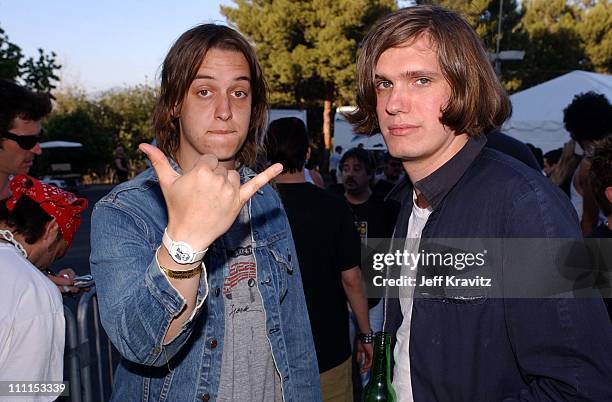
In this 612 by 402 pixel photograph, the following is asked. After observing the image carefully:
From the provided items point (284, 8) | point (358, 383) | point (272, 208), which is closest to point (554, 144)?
point (358, 383)

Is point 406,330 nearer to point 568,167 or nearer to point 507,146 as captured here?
point 507,146

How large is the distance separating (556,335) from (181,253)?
37.4 inches

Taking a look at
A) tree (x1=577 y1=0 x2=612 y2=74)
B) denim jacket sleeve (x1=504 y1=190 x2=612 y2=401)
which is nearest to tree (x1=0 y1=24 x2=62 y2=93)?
denim jacket sleeve (x1=504 y1=190 x2=612 y2=401)

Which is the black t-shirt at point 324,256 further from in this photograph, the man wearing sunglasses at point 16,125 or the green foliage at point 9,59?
the green foliage at point 9,59

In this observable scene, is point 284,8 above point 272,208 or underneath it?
above

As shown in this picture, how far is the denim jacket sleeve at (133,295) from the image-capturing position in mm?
1402

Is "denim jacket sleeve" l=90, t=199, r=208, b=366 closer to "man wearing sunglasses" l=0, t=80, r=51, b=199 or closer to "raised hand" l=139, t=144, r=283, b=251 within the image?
"raised hand" l=139, t=144, r=283, b=251

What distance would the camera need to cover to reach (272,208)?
7.89 ft

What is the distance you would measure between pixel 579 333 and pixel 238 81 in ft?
4.64

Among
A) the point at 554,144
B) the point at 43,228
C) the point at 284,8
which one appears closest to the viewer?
the point at 43,228

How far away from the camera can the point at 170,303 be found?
140 centimetres

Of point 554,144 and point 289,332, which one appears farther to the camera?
point 554,144

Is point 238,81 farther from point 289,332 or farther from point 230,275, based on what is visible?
point 289,332

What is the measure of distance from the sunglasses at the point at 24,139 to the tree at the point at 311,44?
1083 inches
